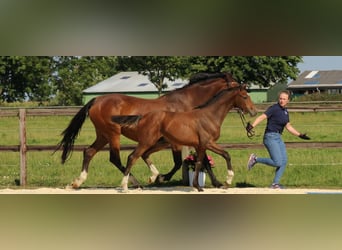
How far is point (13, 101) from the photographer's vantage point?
2328 cm

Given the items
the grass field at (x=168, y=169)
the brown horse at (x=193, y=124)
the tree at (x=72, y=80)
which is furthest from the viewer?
the tree at (x=72, y=80)

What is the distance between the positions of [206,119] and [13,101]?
17.8 m

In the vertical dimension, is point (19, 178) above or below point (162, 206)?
below

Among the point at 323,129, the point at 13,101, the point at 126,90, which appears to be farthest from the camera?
the point at 126,90

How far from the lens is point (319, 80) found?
1978 inches

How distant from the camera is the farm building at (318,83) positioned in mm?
45656

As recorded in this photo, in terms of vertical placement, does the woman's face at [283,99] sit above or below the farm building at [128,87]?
above

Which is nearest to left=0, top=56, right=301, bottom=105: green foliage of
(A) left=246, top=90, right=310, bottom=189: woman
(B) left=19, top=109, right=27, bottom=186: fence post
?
(B) left=19, top=109, right=27, bottom=186: fence post

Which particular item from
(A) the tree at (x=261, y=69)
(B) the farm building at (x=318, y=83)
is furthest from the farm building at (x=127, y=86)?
(A) the tree at (x=261, y=69)

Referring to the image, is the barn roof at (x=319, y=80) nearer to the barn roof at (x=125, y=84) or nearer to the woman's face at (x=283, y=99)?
the barn roof at (x=125, y=84)

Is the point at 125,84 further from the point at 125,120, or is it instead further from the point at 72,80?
the point at 125,120

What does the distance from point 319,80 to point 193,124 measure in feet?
149
